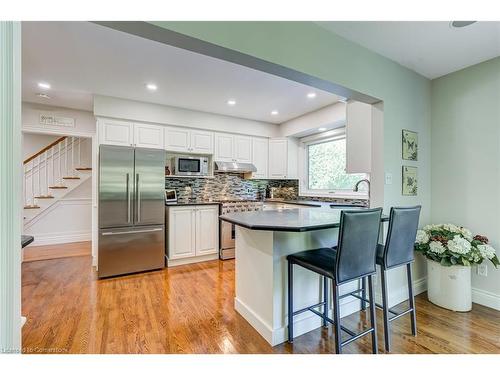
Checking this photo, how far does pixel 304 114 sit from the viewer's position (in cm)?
420

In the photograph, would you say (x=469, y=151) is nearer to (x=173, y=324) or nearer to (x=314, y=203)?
(x=314, y=203)

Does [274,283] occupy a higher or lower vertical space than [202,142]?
lower

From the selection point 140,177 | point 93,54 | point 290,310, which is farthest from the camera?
point 140,177

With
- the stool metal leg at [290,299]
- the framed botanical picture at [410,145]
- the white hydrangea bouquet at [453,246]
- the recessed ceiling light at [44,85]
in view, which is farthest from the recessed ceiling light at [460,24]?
the recessed ceiling light at [44,85]

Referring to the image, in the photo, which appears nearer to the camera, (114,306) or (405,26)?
(405,26)

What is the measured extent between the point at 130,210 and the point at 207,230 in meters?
1.20

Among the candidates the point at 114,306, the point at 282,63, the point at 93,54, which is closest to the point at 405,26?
the point at 282,63

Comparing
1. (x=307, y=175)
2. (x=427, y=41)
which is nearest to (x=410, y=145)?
(x=427, y=41)

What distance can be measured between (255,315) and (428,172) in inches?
99.2

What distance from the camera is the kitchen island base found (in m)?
1.82

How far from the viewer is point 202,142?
13.4 feet

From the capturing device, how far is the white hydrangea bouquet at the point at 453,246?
2227mm

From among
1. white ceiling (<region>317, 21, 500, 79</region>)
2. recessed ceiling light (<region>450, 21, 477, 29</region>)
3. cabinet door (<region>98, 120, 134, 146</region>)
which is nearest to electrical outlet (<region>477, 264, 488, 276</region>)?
white ceiling (<region>317, 21, 500, 79</region>)
